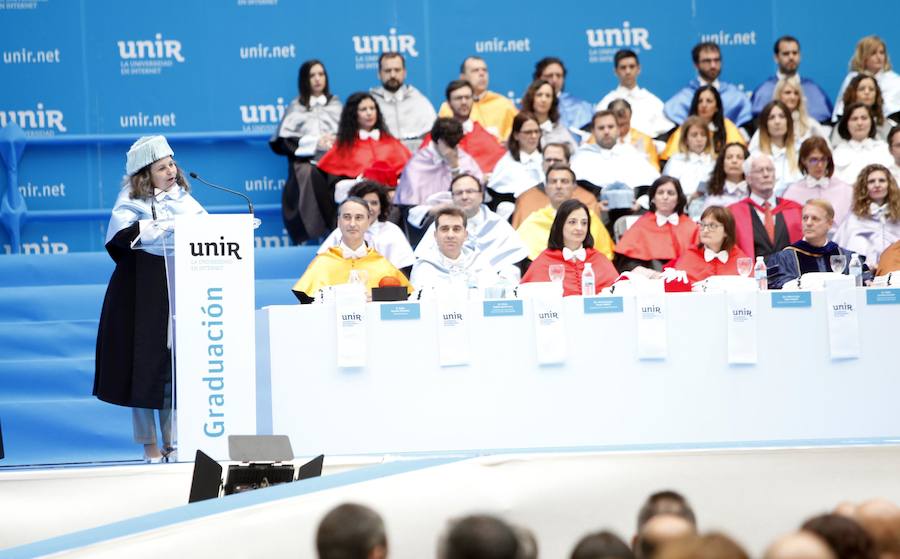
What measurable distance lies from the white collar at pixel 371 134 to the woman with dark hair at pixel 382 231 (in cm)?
92

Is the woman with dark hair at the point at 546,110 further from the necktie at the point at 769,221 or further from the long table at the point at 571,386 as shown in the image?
the long table at the point at 571,386

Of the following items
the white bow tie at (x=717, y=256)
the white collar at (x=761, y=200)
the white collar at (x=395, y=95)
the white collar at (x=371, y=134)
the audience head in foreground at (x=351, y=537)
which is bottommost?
the audience head in foreground at (x=351, y=537)

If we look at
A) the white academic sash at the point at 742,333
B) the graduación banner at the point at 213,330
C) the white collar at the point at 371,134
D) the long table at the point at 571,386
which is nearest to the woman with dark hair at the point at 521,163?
the white collar at the point at 371,134

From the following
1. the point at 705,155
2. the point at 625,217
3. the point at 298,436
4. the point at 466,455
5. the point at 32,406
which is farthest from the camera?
the point at 705,155

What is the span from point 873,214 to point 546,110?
2563mm

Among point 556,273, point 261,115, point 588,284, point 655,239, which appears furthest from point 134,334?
point 261,115

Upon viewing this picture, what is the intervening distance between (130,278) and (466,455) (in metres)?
2.68

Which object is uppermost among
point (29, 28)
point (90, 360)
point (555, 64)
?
point (29, 28)

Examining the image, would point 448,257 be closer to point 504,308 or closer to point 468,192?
point 468,192

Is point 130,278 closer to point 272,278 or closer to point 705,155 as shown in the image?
point 272,278

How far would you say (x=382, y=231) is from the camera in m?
9.04

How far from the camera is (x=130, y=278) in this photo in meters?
7.09

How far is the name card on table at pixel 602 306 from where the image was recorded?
686 cm

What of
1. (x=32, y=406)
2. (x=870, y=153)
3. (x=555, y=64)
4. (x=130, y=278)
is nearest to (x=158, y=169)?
(x=130, y=278)
